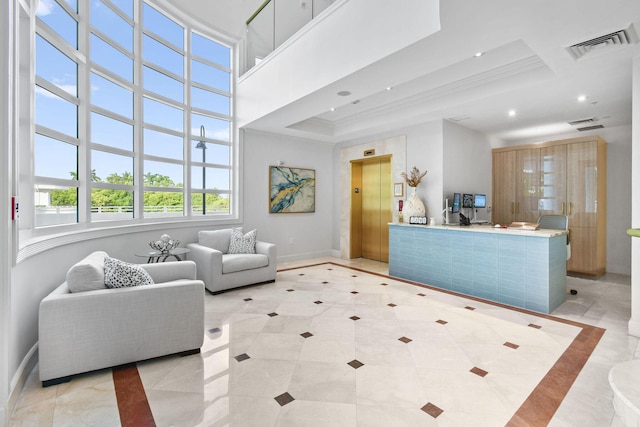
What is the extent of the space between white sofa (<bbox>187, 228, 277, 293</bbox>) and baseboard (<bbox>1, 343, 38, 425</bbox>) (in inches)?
80.9

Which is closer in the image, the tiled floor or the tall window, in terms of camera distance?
the tiled floor

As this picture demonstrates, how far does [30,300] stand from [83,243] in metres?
1.22

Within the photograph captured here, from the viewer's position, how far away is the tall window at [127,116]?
10.4ft

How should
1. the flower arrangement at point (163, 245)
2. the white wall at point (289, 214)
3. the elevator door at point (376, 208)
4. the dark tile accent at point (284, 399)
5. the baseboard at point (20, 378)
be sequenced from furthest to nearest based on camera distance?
the elevator door at point (376, 208) < the white wall at point (289, 214) < the flower arrangement at point (163, 245) < the dark tile accent at point (284, 399) < the baseboard at point (20, 378)

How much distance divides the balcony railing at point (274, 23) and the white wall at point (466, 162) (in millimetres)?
2874

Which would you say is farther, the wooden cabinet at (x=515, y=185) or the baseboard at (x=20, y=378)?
the wooden cabinet at (x=515, y=185)

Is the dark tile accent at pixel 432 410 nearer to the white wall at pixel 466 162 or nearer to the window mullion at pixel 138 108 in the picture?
the white wall at pixel 466 162

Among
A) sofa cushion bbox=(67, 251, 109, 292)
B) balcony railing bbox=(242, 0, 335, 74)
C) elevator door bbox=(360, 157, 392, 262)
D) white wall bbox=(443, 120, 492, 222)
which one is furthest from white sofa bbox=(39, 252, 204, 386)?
elevator door bbox=(360, 157, 392, 262)

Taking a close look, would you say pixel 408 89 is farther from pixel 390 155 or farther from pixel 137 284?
pixel 137 284

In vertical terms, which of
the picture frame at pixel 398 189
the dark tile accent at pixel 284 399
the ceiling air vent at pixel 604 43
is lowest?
the dark tile accent at pixel 284 399

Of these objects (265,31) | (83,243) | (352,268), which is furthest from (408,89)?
(83,243)

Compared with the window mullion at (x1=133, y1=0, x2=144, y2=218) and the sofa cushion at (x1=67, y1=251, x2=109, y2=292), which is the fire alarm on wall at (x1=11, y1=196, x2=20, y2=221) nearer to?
the sofa cushion at (x1=67, y1=251, x2=109, y2=292)

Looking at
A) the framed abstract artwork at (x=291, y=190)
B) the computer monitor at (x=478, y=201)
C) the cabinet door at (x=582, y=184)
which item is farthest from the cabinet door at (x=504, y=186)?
the framed abstract artwork at (x=291, y=190)

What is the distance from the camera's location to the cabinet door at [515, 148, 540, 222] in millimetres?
6293
